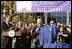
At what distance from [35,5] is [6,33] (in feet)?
4.82

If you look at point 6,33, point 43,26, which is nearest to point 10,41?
point 6,33

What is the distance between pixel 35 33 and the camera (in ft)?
50.1

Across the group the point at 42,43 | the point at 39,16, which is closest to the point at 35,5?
the point at 39,16

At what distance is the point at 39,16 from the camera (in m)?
15.2

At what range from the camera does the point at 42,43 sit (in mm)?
15234

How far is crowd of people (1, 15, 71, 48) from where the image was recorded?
599 inches

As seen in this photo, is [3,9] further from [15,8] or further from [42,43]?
[42,43]

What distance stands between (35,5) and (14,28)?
1139 millimetres

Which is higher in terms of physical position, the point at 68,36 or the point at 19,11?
the point at 19,11

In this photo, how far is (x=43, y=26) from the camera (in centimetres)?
1524

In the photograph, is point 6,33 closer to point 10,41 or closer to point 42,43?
point 10,41

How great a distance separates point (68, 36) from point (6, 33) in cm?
226

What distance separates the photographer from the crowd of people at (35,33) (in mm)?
15203

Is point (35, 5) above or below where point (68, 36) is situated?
above
